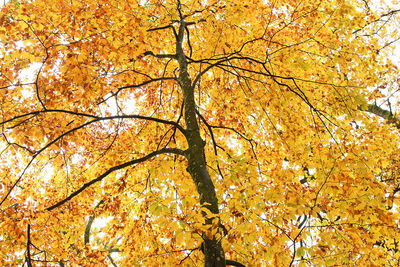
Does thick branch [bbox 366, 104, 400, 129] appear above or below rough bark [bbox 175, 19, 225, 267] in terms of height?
above

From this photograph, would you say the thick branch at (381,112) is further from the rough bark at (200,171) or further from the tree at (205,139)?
the rough bark at (200,171)

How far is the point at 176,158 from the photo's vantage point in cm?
429

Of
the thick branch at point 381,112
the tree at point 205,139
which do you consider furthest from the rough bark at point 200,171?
the thick branch at point 381,112

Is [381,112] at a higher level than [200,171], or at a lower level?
higher

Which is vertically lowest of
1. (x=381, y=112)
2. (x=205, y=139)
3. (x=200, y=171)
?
(x=200, y=171)

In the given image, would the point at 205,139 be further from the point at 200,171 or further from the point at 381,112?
the point at 381,112

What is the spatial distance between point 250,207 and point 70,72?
10.7ft

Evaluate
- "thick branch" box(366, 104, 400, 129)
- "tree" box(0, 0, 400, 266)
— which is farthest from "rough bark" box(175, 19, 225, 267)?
"thick branch" box(366, 104, 400, 129)

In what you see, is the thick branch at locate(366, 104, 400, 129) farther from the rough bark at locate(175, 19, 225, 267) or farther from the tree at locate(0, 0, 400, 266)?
the rough bark at locate(175, 19, 225, 267)

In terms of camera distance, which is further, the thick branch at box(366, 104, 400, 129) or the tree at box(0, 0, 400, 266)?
the thick branch at box(366, 104, 400, 129)

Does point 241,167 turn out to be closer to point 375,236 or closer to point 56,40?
point 375,236

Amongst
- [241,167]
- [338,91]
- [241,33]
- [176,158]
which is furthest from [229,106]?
[241,167]

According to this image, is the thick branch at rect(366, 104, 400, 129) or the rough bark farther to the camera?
the thick branch at rect(366, 104, 400, 129)

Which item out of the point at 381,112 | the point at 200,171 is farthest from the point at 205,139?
the point at 381,112
